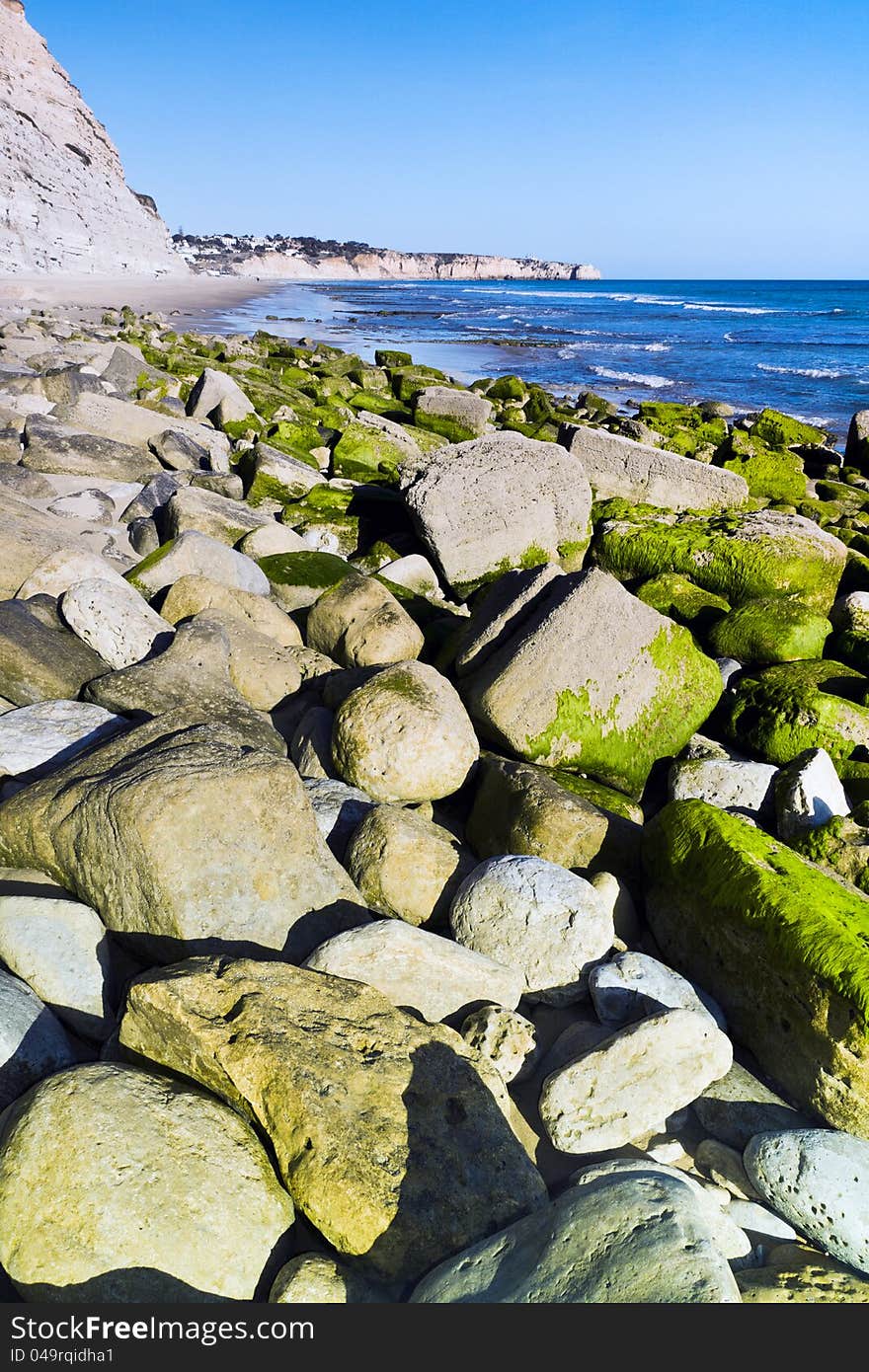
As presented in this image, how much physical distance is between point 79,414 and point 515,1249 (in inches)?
395

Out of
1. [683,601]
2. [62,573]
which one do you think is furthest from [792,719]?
[62,573]

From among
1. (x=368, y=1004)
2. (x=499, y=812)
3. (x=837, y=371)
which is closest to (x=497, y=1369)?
(x=368, y=1004)

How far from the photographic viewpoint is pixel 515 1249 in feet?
7.14

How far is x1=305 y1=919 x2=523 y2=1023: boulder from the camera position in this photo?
3033mm

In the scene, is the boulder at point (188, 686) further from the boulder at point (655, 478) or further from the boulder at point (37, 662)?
the boulder at point (655, 478)

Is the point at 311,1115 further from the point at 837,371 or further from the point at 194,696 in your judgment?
the point at 837,371

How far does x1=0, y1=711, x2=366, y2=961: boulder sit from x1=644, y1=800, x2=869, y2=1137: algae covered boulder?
143 centimetres

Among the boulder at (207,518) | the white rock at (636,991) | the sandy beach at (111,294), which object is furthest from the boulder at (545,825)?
the sandy beach at (111,294)

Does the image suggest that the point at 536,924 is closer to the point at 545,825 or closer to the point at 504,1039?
the point at 504,1039

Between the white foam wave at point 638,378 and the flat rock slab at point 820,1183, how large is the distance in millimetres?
24691

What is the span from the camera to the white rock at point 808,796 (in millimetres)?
4481

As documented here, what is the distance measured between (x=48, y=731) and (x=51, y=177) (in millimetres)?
59914

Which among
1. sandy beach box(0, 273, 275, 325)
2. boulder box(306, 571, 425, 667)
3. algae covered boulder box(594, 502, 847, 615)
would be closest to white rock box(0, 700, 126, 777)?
boulder box(306, 571, 425, 667)

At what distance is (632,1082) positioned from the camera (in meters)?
2.92
